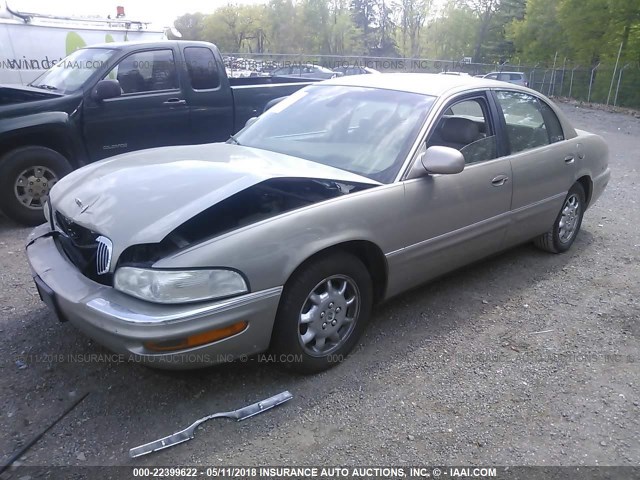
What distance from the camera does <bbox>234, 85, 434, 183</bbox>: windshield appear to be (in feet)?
11.3

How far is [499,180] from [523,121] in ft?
2.59

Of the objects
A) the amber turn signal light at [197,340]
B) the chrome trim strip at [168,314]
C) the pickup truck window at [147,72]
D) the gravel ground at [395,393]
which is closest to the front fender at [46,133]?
the pickup truck window at [147,72]

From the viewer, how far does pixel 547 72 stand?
31000mm

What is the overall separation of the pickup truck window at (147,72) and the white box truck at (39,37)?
11.8ft

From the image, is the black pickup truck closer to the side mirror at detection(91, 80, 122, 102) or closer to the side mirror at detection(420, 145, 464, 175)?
the side mirror at detection(91, 80, 122, 102)

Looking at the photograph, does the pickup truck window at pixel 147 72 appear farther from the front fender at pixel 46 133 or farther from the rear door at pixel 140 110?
the front fender at pixel 46 133

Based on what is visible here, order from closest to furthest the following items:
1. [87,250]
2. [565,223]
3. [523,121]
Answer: [87,250] → [523,121] → [565,223]

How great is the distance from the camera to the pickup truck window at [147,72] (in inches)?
247

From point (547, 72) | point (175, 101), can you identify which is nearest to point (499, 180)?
point (175, 101)

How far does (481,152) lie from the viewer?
3.90m

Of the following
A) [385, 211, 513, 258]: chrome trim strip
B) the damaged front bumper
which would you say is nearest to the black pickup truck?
the damaged front bumper

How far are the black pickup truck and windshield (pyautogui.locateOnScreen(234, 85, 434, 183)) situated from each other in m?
2.66

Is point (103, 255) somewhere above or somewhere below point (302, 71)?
above

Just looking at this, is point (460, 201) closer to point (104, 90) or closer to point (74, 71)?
point (104, 90)
